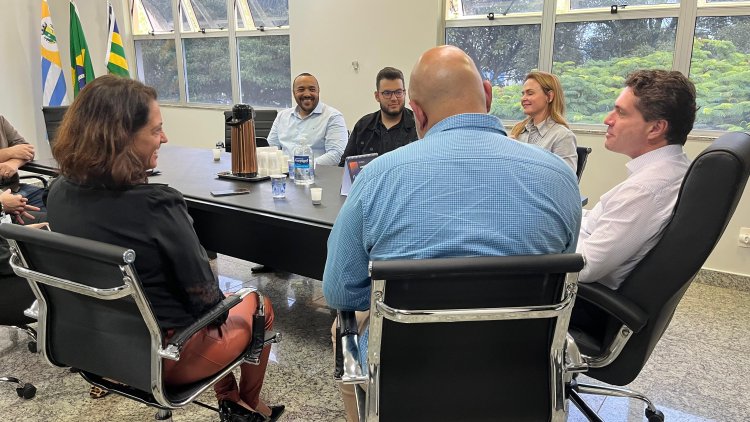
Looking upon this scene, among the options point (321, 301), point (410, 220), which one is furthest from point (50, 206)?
point (321, 301)

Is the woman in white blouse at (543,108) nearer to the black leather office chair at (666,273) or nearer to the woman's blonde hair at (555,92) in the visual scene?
the woman's blonde hair at (555,92)

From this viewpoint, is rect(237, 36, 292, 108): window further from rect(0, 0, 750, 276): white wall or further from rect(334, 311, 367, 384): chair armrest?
rect(334, 311, 367, 384): chair armrest

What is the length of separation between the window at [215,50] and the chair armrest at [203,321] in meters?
4.17

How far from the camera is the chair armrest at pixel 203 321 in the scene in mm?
1320

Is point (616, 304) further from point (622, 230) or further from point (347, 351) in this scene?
point (347, 351)

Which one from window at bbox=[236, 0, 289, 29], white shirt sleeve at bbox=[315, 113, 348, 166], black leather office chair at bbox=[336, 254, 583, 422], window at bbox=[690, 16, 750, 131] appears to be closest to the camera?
black leather office chair at bbox=[336, 254, 583, 422]

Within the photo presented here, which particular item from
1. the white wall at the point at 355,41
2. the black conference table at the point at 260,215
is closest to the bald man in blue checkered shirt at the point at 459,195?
the black conference table at the point at 260,215

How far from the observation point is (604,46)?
360cm

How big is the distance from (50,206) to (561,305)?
131 centimetres

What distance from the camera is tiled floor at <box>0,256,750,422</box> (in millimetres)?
2031

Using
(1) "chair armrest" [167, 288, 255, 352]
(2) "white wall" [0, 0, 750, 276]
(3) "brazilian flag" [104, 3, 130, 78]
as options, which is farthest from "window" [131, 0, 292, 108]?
(1) "chair armrest" [167, 288, 255, 352]

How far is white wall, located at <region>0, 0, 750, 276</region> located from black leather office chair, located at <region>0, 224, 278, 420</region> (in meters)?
3.14

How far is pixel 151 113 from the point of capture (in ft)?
→ 4.85

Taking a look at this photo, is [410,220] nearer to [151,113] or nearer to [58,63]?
[151,113]
